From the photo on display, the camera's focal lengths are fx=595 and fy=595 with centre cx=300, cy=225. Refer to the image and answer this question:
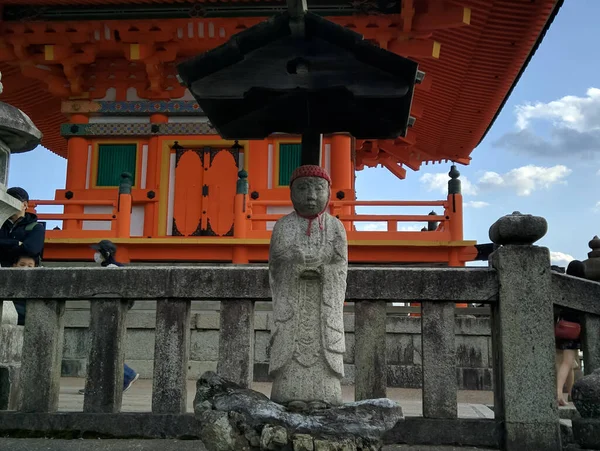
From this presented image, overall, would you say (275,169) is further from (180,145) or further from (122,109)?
(122,109)

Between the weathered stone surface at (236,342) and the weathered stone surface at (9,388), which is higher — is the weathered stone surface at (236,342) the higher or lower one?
the higher one

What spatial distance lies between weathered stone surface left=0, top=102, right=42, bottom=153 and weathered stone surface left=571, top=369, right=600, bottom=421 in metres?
4.53

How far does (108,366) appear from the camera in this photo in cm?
428

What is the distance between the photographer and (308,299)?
3518 millimetres

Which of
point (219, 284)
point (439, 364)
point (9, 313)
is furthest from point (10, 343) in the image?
point (439, 364)

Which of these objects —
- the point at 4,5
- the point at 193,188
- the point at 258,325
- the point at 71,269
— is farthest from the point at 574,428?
the point at 4,5

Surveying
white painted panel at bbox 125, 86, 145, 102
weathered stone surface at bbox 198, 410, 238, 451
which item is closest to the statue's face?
weathered stone surface at bbox 198, 410, 238, 451

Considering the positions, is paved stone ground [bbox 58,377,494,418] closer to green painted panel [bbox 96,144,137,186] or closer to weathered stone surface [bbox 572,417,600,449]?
weathered stone surface [bbox 572,417,600,449]

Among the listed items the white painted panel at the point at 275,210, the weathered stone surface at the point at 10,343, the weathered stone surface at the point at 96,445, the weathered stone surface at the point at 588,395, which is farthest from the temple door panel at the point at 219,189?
the weathered stone surface at the point at 588,395

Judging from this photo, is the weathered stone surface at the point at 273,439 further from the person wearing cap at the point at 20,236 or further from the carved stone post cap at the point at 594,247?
the carved stone post cap at the point at 594,247

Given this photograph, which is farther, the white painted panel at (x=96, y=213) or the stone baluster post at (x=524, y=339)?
the white painted panel at (x=96, y=213)

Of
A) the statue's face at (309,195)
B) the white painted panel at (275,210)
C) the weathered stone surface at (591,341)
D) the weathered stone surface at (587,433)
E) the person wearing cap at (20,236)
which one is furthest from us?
the white painted panel at (275,210)

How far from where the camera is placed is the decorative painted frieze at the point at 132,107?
460 inches

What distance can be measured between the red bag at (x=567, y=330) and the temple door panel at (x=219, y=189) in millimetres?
6484
